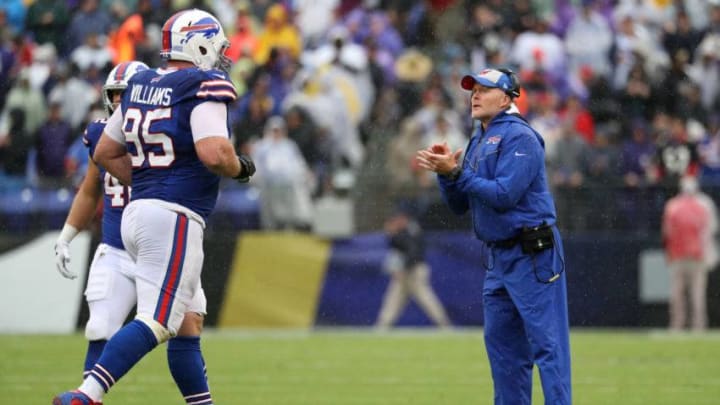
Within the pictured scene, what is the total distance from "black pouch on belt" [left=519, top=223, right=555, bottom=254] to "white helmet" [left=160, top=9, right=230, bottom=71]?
1905 millimetres

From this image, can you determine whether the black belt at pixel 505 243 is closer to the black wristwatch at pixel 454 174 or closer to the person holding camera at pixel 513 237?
the person holding camera at pixel 513 237

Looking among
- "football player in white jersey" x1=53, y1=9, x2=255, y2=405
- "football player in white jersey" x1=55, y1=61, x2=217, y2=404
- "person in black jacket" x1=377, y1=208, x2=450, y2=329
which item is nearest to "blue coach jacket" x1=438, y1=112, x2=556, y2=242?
"football player in white jersey" x1=53, y1=9, x2=255, y2=405

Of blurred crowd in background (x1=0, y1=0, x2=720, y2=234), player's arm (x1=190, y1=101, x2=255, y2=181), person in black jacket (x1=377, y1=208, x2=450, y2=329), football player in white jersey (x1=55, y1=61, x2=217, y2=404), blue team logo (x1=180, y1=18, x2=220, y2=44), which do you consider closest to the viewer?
player's arm (x1=190, y1=101, x2=255, y2=181)

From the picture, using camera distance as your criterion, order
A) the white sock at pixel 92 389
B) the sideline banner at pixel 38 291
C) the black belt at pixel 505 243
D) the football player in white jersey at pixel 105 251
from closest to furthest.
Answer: the white sock at pixel 92 389
the black belt at pixel 505 243
the football player in white jersey at pixel 105 251
the sideline banner at pixel 38 291

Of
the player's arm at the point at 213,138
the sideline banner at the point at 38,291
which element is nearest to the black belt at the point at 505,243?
the player's arm at the point at 213,138

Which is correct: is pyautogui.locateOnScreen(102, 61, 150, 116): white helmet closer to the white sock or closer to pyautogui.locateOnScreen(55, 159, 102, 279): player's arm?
pyautogui.locateOnScreen(55, 159, 102, 279): player's arm

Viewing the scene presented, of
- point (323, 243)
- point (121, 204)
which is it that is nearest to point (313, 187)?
point (323, 243)

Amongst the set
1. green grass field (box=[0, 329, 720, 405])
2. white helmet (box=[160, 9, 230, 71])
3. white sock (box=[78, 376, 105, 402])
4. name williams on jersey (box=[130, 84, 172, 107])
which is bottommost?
green grass field (box=[0, 329, 720, 405])

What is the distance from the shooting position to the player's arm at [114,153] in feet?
26.0

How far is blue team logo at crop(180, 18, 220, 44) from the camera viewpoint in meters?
7.77

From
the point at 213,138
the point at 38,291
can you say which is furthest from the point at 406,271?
the point at 213,138

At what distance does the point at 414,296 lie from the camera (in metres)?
18.8

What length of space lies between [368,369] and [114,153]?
595 cm

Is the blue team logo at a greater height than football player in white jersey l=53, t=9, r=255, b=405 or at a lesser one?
greater
